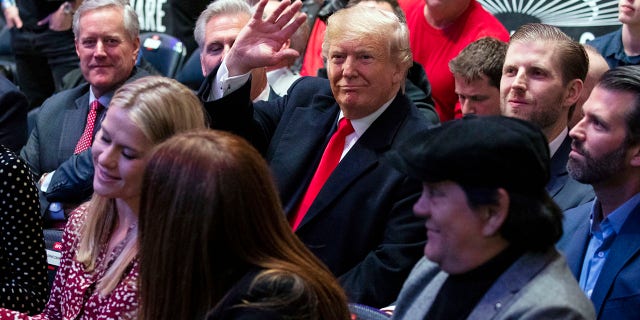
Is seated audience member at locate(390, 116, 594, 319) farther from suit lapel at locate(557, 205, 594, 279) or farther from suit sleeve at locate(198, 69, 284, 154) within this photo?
suit sleeve at locate(198, 69, 284, 154)

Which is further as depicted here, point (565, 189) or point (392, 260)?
point (565, 189)

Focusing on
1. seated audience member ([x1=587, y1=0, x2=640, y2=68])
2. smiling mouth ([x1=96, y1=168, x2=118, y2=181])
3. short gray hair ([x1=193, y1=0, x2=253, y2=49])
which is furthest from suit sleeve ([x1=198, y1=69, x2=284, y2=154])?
seated audience member ([x1=587, y1=0, x2=640, y2=68])

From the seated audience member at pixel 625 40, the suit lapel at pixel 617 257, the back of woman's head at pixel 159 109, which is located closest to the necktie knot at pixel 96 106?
the back of woman's head at pixel 159 109

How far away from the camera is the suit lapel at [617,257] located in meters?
2.73

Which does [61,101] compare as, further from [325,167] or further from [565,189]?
[565,189]

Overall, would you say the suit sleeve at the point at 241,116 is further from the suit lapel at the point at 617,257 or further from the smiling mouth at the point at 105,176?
the suit lapel at the point at 617,257

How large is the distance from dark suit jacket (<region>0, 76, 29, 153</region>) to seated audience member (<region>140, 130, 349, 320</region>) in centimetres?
224

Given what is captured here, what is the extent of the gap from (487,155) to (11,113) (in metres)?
2.78

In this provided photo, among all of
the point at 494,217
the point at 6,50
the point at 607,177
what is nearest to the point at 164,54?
the point at 6,50

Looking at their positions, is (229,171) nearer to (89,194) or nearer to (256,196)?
(256,196)

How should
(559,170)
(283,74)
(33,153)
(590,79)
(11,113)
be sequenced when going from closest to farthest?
(559,170) → (590,79) → (11,113) → (33,153) → (283,74)

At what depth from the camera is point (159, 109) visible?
268 cm

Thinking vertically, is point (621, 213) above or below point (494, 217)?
below

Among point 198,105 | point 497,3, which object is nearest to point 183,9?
point 497,3
